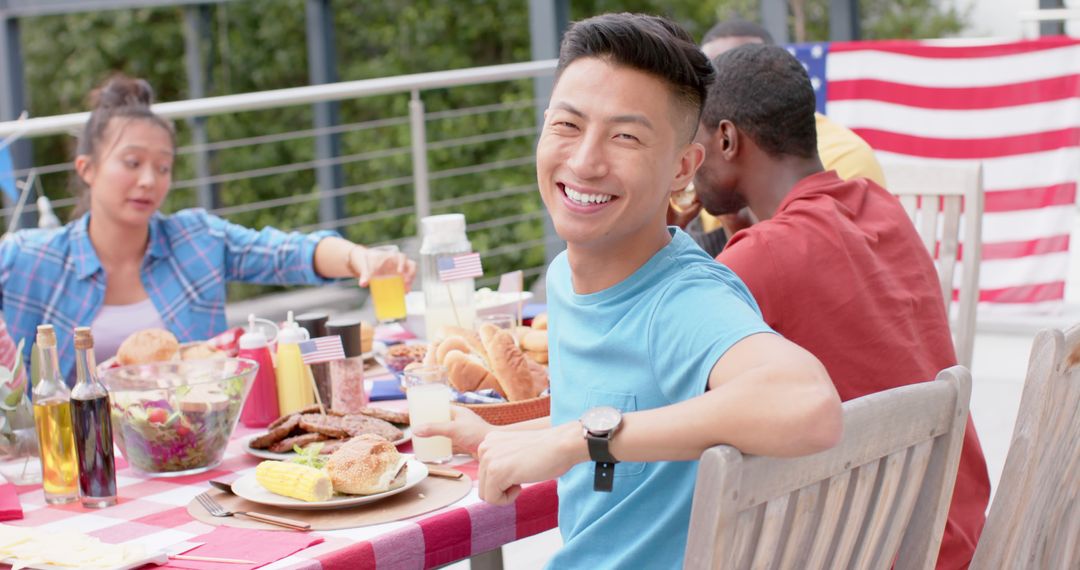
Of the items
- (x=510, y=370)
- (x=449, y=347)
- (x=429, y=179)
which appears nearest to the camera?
(x=510, y=370)

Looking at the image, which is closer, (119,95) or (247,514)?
(247,514)

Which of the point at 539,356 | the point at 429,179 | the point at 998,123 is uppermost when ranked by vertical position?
the point at 998,123

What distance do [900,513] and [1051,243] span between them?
350cm

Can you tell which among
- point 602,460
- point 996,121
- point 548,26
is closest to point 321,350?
point 602,460

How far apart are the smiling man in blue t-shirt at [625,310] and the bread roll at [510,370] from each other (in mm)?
427

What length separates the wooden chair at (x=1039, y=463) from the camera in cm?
144

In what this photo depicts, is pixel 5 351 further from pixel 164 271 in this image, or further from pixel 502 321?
pixel 502 321

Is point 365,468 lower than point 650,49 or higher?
lower

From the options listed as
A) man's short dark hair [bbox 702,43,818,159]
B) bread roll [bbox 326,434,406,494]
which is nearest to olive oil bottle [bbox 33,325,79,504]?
bread roll [bbox 326,434,406,494]

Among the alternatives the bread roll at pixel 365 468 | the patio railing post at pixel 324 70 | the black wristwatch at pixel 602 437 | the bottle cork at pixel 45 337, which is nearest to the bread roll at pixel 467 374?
the bread roll at pixel 365 468

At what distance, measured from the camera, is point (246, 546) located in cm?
150

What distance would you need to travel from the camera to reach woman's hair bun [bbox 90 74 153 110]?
2.88 metres

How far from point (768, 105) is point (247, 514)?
3.23ft

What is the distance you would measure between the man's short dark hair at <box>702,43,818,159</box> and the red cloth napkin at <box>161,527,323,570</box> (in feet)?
3.10
